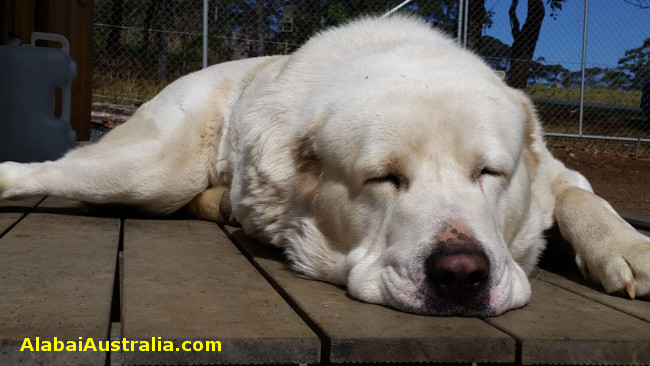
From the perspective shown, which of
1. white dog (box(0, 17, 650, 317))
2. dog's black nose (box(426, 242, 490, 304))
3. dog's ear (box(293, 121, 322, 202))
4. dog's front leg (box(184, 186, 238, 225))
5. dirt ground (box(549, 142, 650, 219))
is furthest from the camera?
dirt ground (box(549, 142, 650, 219))

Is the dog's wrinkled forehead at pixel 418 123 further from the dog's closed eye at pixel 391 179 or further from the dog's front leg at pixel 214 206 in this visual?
the dog's front leg at pixel 214 206

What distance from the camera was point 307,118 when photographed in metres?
2.52

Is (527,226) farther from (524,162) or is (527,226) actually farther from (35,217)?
(35,217)

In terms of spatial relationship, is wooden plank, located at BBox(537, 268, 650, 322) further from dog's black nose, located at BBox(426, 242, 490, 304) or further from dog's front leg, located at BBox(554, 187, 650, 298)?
dog's black nose, located at BBox(426, 242, 490, 304)

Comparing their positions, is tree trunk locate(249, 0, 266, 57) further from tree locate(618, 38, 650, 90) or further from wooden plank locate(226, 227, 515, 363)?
wooden plank locate(226, 227, 515, 363)

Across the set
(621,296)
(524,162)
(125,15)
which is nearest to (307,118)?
(524,162)

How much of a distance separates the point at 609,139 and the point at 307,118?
9479 mm

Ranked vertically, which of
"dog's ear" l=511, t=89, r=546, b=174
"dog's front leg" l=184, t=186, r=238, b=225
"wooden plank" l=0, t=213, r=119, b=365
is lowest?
"dog's front leg" l=184, t=186, r=238, b=225

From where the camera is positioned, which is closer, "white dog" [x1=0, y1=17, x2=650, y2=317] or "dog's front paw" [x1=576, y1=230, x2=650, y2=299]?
"white dog" [x1=0, y1=17, x2=650, y2=317]

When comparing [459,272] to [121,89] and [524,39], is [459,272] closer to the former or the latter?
[121,89]

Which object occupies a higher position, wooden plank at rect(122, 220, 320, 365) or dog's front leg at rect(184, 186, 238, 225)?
wooden plank at rect(122, 220, 320, 365)

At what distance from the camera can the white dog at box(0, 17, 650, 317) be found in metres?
1.93

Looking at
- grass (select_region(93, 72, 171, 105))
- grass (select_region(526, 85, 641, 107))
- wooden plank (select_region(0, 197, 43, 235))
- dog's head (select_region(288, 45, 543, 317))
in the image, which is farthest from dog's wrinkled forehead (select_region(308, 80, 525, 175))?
grass (select_region(526, 85, 641, 107))

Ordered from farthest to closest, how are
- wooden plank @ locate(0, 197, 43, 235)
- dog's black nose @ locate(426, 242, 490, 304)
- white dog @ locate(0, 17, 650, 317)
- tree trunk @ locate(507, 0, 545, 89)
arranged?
tree trunk @ locate(507, 0, 545, 89)
wooden plank @ locate(0, 197, 43, 235)
white dog @ locate(0, 17, 650, 317)
dog's black nose @ locate(426, 242, 490, 304)
